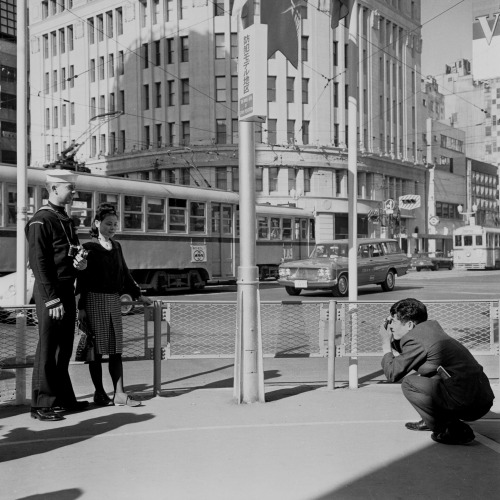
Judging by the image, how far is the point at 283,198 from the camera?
52562mm

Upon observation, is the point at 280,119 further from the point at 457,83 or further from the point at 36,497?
the point at 457,83

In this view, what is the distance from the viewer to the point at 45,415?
587cm

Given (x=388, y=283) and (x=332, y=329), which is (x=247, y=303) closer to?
(x=332, y=329)

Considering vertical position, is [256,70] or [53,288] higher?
[256,70]

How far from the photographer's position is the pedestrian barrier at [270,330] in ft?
21.7

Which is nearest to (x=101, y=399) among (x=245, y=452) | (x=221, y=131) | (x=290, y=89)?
(x=245, y=452)

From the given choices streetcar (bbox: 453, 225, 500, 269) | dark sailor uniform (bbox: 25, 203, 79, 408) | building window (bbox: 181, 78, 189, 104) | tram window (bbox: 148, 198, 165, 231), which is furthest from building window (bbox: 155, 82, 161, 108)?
dark sailor uniform (bbox: 25, 203, 79, 408)

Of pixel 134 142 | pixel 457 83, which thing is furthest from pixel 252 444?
pixel 457 83

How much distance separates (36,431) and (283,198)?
156 feet

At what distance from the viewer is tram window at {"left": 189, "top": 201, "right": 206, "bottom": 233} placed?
22375 mm

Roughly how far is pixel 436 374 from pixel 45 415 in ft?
10.4

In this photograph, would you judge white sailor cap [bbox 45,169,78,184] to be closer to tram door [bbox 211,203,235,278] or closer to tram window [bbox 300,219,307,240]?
tram door [bbox 211,203,235,278]

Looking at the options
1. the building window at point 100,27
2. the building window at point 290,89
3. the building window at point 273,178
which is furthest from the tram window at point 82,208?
the building window at point 100,27

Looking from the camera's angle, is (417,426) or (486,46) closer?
(417,426)
